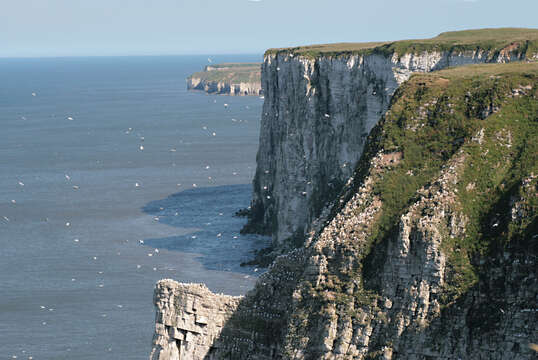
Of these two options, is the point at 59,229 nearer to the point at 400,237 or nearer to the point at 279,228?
the point at 279,228

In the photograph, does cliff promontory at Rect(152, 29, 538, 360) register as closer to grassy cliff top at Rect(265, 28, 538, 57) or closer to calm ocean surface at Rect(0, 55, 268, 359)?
calm ocean surface at Rect(0, 55, 268, 359)

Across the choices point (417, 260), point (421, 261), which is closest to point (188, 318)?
point (417, 260)

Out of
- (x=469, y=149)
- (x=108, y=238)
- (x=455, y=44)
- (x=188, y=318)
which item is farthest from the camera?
(x=108, y=238)

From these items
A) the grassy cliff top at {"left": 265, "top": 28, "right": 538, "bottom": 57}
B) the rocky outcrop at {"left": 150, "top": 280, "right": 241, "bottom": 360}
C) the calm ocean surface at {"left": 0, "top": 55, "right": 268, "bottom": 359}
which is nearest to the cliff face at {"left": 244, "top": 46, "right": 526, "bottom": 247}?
the grassy cliff top at {"left": 265, "top": 28, "right": 538, "bottom": 57}

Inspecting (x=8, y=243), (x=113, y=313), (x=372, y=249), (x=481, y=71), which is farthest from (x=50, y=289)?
(x=372, y=249)

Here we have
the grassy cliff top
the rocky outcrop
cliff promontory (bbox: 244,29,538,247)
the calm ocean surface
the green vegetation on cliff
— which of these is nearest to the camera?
the green vegetation on cliff

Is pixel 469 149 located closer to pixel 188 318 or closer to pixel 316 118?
pixel 188 318
